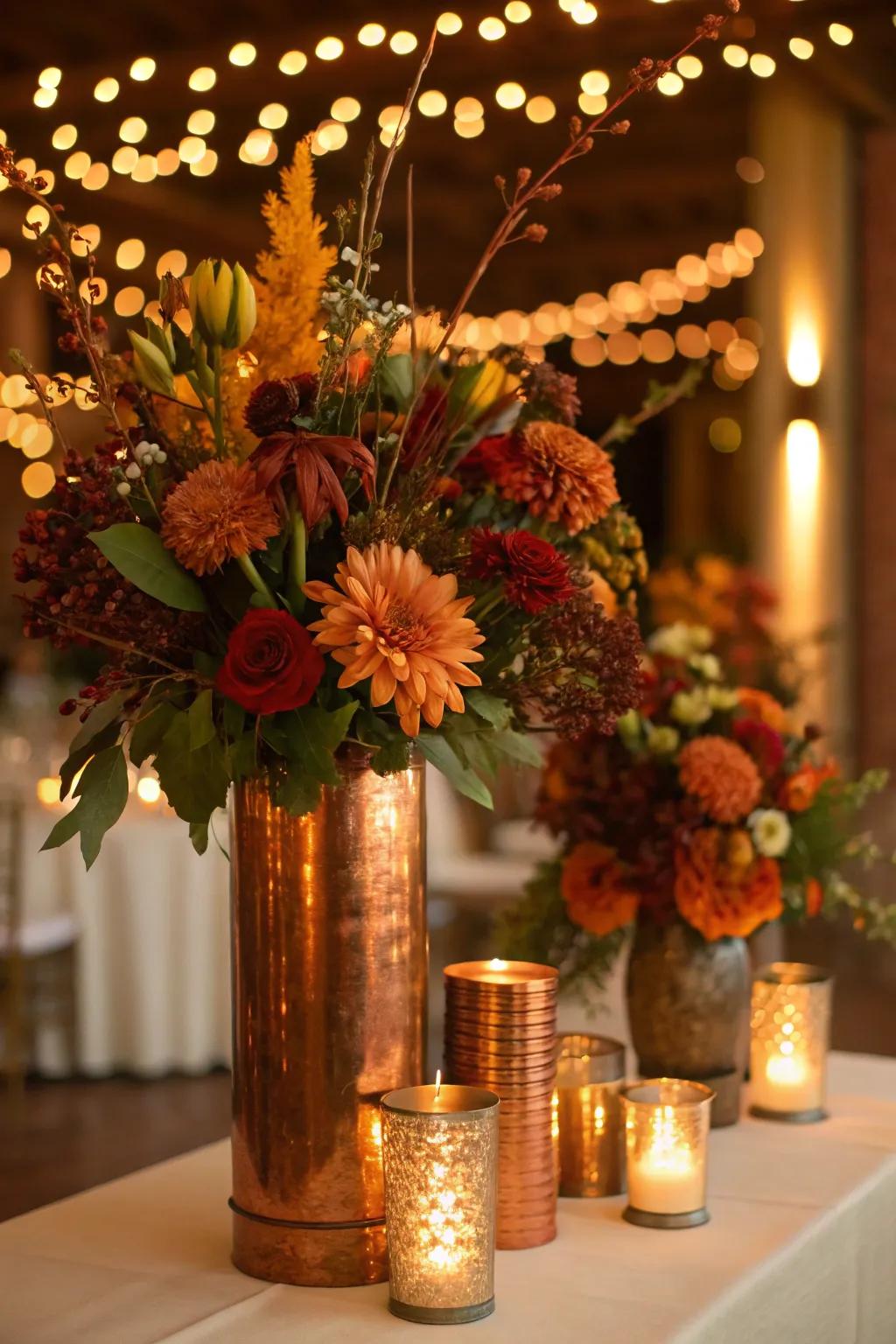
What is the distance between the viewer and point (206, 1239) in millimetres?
1286

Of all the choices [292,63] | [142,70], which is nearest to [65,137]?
[142,70]

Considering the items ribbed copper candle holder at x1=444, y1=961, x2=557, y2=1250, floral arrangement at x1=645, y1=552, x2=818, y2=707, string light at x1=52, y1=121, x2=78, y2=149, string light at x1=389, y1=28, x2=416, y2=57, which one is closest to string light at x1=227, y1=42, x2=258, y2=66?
string light at x1=389, y1=28, x2=416, y2=57

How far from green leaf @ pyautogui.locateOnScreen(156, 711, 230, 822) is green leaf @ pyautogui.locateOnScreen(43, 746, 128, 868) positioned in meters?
0.03

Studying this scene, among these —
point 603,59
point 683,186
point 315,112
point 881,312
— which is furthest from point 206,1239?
point 683,186

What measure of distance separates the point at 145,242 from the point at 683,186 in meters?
3.03

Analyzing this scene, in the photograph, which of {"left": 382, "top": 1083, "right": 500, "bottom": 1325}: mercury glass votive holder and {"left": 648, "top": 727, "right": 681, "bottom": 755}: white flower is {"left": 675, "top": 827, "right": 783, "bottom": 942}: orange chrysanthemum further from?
{"left": 382, "top": 1083, "right": 500, "bottom": 1325}: mercury glass votive holder

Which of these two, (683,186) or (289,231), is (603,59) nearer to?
(683,186)

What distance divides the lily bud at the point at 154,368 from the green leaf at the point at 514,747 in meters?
0.38

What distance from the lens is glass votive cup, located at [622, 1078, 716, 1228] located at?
1296 millimetres

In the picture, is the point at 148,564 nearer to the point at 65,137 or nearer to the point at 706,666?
the point at 706,666

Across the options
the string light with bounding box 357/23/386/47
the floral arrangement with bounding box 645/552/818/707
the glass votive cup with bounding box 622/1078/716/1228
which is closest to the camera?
the glass votive cup with bounding box 622/1078/716/1228

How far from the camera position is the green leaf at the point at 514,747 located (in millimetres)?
1303

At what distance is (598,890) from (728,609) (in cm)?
277

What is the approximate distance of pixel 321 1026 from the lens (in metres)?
1.17
